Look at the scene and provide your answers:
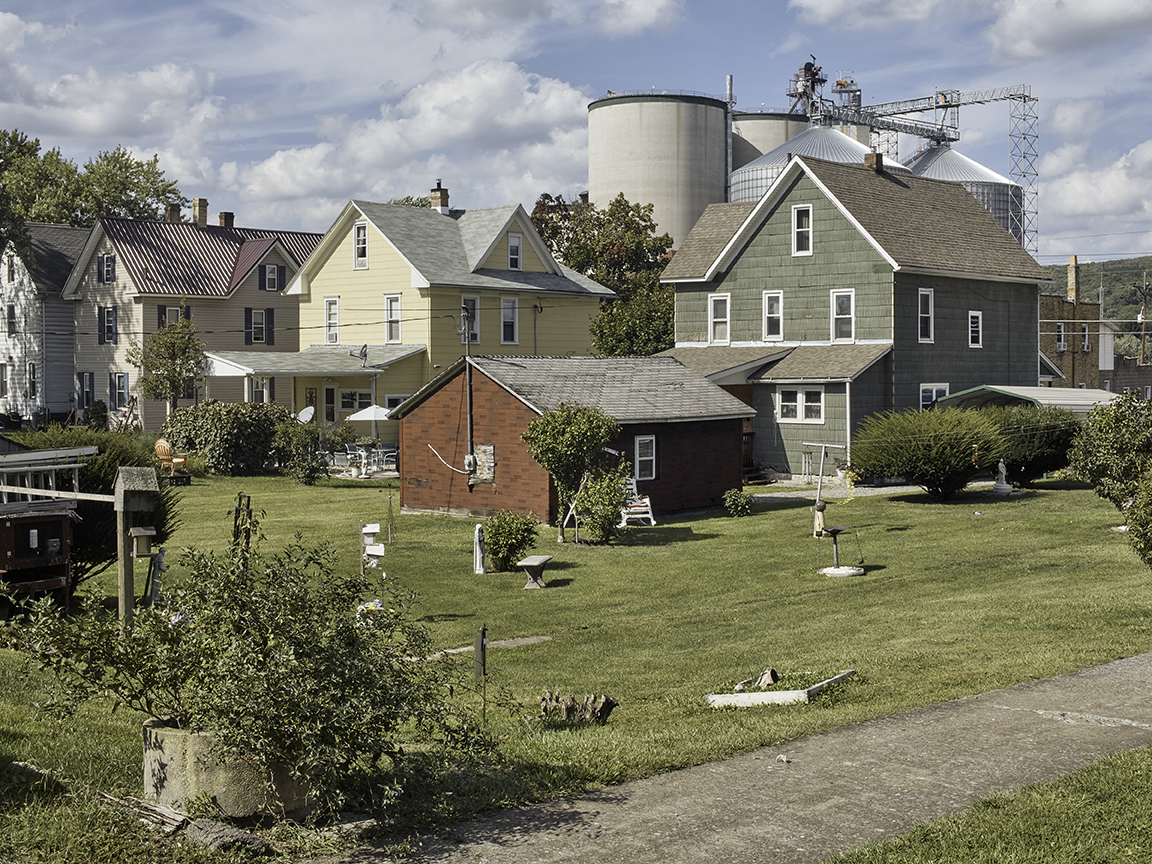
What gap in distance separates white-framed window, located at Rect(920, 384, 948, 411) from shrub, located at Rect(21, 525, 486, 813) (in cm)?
3667

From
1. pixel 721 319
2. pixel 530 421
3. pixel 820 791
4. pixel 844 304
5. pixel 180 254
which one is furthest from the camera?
pixel 180 254

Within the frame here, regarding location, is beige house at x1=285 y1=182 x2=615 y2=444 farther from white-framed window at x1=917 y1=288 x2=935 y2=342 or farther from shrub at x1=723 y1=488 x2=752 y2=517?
shrub at x1=723 y1=488 x2=752 y2=517

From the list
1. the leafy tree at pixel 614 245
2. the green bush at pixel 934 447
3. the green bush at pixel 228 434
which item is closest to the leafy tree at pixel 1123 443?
the green bush at pixel 934 447

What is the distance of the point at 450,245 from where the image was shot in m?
52.1

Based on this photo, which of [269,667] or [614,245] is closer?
[269,667]

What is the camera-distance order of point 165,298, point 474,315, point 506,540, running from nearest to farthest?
point 506,540 < point 474,315 < point 165,298

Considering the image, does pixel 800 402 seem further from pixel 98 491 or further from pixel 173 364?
pixel 173 364

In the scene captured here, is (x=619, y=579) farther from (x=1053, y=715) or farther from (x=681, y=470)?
(x=1053, y=715)

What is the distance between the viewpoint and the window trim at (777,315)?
145ft

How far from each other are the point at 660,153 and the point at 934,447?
172ft

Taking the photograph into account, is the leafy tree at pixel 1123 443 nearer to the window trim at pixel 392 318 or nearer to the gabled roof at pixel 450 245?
the gabled roof at pixel 450 245

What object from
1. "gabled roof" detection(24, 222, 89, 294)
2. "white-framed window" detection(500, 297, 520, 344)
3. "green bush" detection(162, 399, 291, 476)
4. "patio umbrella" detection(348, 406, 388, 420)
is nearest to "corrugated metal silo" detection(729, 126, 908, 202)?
"white-framed window" detection(500, 297, 520, 344)

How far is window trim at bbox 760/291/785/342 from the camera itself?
44344mm

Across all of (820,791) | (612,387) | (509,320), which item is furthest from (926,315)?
(820,791)
